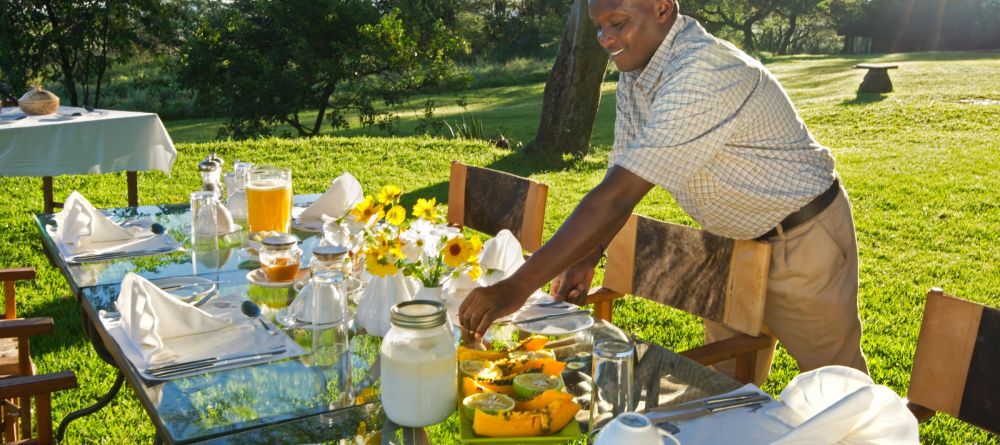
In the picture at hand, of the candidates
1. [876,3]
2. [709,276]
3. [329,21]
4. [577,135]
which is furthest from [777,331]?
[876,3]

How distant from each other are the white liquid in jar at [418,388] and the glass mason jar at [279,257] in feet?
2.68

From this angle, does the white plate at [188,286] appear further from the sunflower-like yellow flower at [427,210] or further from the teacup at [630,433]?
the teacup at [630,433]

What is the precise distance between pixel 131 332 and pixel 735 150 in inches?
56.4

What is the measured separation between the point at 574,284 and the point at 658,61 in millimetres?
602

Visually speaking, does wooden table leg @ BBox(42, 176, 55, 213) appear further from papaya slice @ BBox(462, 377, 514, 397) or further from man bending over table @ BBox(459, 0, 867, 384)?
papaya slice @ BBox(462, 377, 514, 397)

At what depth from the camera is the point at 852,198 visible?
7637mm

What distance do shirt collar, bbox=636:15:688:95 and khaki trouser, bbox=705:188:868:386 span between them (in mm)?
533

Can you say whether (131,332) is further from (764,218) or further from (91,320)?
(764,218)

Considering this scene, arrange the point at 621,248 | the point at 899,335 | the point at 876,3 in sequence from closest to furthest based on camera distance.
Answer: the point at 621,248, the point at 899,335, the point at 876,3

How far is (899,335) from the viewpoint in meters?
4.41

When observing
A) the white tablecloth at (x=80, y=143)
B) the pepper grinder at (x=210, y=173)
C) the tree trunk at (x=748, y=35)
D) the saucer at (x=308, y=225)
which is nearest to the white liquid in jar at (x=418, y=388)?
the saucer at (x=308, y=225)

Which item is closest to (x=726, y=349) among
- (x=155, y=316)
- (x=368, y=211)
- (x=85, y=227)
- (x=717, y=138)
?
(x=717, y=138)

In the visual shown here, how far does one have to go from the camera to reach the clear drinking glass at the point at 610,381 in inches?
57.8

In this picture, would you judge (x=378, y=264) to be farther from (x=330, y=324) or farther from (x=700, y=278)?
(x=700, y=278)
